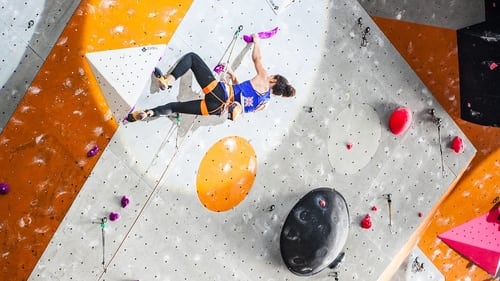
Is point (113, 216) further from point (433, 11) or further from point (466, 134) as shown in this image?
point (466, 134)

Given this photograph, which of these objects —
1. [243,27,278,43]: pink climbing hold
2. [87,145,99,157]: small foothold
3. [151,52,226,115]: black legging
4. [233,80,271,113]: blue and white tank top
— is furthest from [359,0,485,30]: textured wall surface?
[87,145,99,157]: small foothold

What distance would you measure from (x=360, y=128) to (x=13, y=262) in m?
2.48

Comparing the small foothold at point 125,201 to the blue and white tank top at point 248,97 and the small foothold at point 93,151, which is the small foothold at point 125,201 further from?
the blue and white tank top at point 248,97

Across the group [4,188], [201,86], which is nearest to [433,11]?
[201,86]

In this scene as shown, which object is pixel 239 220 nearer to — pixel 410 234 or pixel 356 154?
pixel 356 154

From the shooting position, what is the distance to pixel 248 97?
427 cm

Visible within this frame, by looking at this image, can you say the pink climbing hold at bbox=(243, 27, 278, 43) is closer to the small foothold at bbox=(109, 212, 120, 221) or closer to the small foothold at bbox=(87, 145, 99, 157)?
the small foothold at bbox=(87, 145, 99, 157)

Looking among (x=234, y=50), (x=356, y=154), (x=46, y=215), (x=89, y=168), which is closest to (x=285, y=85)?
(x=234, y=50)

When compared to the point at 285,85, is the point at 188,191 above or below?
below

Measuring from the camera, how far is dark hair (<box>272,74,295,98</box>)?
14.5 ft

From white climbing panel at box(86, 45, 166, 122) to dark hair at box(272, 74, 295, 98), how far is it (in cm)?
→ 81

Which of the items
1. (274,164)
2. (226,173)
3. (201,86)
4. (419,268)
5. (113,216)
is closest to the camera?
(113,216)

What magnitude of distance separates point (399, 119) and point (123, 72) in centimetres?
206

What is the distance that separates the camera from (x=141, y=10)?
393 cm
